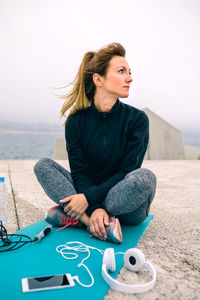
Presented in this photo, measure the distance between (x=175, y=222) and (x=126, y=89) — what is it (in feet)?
3.56

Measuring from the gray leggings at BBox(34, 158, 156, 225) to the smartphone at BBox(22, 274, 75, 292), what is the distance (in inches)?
21.3

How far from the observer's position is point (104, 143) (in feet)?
5.56

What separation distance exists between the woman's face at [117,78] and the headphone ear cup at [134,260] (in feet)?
3.47

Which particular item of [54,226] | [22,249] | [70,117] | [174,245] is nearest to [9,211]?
[54,226]

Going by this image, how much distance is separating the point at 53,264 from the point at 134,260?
37 centimetres

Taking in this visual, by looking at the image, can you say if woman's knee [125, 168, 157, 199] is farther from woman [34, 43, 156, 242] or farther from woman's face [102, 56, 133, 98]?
woman's face [102, 56, 133, 98]

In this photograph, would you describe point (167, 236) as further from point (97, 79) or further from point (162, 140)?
point (162, 140)

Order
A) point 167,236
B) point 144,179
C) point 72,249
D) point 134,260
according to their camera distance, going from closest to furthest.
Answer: point 134,260 → point 72,249 → point 144,179 → point 167,236

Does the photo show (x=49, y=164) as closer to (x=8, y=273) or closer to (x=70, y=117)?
(x=70, y=117)

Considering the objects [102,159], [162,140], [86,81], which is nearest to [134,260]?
[102,159]

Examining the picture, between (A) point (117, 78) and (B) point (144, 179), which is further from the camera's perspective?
(A) point (117, 78)

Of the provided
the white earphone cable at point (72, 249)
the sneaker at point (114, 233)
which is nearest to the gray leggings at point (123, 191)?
the sneaker at point (114, 233)

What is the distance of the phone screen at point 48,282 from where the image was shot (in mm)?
919

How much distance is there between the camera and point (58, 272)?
1.03 metres
